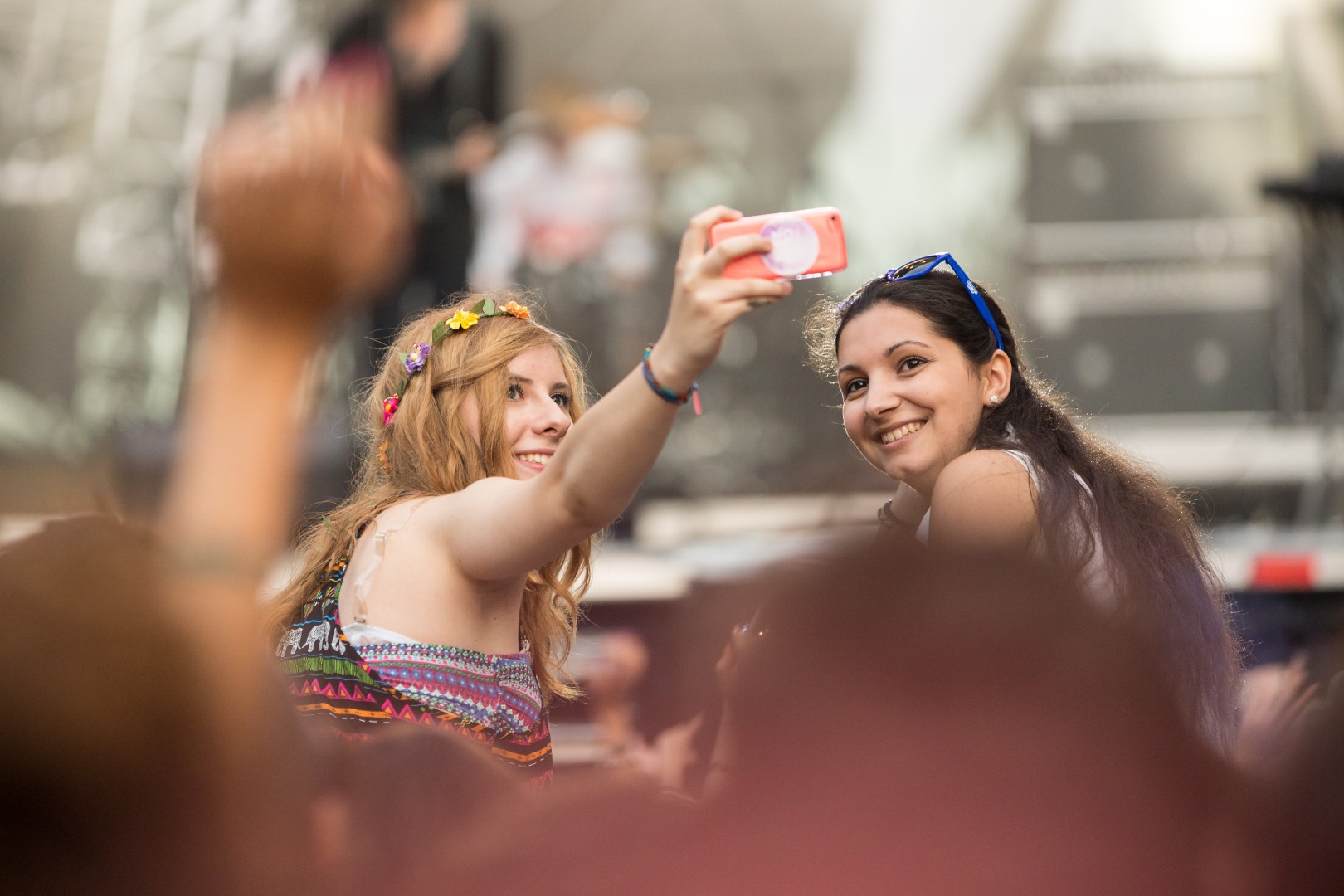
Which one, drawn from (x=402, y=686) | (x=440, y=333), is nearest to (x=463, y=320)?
(x=440, y=333)

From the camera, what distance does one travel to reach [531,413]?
1818 mm

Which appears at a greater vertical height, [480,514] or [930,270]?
[930,270]

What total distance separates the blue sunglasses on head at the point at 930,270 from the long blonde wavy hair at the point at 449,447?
0.52 metres

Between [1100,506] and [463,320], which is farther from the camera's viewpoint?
[463,320]

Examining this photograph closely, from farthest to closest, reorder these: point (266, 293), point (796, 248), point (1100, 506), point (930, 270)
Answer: point (930, 270), point (1100, 506), point (796, 248), point (266, 293)

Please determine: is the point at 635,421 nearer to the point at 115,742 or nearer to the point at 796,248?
the point at 796,248

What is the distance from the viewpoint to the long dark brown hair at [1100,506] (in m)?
1.33

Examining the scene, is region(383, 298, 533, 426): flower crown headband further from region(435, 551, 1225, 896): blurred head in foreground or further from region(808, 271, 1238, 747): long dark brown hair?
region(435, 551, 1225, 896): blurred head in foreground

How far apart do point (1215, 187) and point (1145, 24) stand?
61 centimetres

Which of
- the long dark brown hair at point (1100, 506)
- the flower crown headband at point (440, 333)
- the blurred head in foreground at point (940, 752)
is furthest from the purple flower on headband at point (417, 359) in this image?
the blurred head in foreground at point (940, 752)

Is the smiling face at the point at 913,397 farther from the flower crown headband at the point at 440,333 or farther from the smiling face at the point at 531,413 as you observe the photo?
the flower crown headband at the point at 440,333

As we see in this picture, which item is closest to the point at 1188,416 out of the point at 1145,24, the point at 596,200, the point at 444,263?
the point at 1145,24

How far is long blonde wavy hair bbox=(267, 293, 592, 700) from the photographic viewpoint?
5.77ft

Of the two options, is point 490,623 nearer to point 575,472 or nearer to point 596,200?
point 575,472
